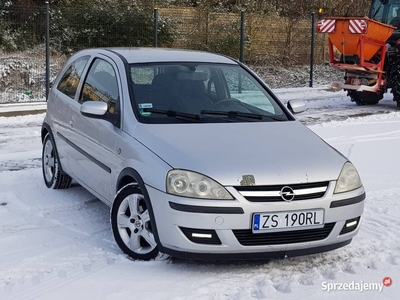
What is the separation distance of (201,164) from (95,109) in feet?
4.27

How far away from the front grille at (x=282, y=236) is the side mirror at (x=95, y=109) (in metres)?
1.67

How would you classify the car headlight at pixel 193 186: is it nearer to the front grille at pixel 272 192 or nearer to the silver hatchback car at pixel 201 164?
the silver hatchback car at pixel 201 164

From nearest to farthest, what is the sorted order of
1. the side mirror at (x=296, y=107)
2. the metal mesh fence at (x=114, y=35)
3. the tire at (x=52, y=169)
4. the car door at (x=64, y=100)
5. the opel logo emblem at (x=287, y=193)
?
the opel logo emblem at (x=287, y=193)
the side mirror at (x=296, y=107)
the car door at (x=64, y=100)
the tire at (x=52, y=169)
the metal mesh fence at (x=114, y=35)

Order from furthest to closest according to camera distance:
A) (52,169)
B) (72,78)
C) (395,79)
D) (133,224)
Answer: (395,79)
(52,169)
(72,78)
(133,224)

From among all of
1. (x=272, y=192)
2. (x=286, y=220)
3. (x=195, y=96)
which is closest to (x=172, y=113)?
(x=195, y=96)

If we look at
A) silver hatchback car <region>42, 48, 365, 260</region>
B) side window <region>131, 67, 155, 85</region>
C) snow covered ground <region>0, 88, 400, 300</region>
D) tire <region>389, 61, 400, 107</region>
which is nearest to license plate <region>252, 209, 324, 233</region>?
silver hatchback car <region>42, 48, 365, 260</region>

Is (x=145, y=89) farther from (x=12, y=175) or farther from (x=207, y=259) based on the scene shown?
(x=12, y=175)

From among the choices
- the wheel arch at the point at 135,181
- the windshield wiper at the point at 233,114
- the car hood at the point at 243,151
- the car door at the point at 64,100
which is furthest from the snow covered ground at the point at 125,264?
the windshield wiper at the point at 233,114

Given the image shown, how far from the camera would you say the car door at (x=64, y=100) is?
6.25 meters

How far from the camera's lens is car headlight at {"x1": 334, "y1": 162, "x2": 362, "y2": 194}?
454 cm

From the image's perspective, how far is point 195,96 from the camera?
18.0 ft

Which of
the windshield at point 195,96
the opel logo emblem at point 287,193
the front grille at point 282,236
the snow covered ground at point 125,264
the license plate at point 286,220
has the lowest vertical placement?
the snow covered ground at point 125,264

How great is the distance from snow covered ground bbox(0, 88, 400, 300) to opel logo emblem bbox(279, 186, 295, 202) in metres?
0.58

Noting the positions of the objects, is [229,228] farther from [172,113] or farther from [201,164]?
[172,113]
